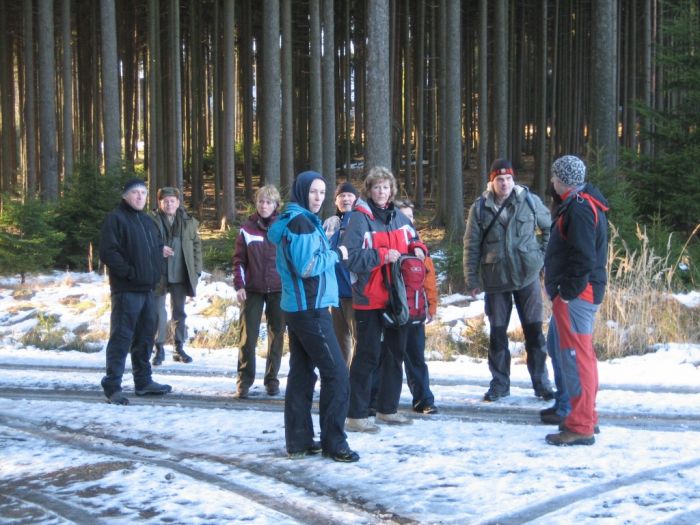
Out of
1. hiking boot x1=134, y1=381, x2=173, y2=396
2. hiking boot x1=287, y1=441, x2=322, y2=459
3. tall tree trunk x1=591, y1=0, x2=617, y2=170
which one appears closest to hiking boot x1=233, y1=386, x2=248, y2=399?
hiking boot x1=134, y1=381, x2=173, y2=396

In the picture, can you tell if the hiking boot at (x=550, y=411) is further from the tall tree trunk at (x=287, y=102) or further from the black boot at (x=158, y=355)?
the tall tree trunk at (x=287, y=102)

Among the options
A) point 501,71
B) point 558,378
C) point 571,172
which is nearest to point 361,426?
point 558,378

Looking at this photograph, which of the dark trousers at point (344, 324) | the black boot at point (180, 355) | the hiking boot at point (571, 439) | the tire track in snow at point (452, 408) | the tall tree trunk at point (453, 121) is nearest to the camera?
the hiking boot at point (571, 439)

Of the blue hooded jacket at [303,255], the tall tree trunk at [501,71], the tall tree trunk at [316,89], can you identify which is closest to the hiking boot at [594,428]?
the blue hooded jacket at [303,255]

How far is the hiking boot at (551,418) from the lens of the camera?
6724 mm

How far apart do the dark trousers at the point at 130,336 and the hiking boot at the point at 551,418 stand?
366cm

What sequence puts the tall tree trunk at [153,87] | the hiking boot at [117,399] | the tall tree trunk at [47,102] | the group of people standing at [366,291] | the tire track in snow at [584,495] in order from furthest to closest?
the tall tree trunk at [153,87] < the tall tree trunk at [47,102] < the hiking boot at [117,399] < the group of people standing at [366,291] < the tire track in snow at [584,495]

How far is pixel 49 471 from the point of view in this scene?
567 centimetres


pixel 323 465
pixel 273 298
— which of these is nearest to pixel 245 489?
pixel 323 465

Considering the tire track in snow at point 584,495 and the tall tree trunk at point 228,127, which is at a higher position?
the tall tree trunk at point 228,127

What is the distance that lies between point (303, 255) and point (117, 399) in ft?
9.71

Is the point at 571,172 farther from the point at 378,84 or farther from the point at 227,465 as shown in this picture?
the point at 378,84

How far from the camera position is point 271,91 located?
2191cm

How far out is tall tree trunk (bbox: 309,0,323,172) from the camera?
77.6 feet
